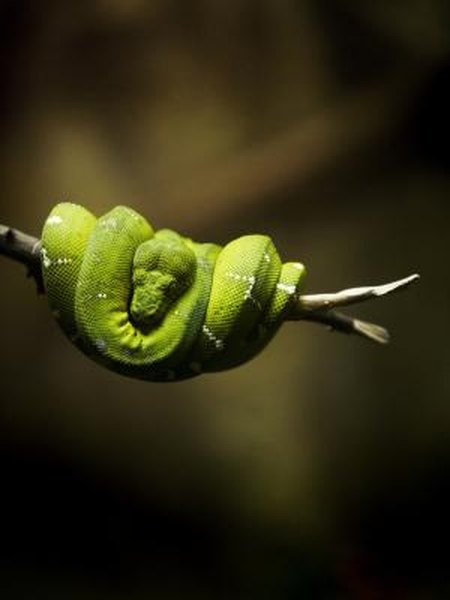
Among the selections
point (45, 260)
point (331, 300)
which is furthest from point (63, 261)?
point (331, 300)

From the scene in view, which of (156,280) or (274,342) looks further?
(274,342)

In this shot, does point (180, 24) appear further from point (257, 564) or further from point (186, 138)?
point (257, 564)

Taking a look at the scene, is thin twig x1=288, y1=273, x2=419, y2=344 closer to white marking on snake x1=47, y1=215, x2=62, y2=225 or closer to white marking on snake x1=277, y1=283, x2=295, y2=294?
white marking on snake x1=277, y1=283, x2=295, y2=294

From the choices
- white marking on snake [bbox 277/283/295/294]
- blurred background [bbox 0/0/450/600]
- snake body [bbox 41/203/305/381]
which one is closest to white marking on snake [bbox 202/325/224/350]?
snake body [bbox 41/203/305/381]

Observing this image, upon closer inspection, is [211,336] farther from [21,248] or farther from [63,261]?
[21,248]

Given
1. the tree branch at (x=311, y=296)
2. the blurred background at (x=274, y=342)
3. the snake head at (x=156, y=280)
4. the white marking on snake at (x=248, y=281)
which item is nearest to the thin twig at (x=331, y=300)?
the tree branch at (x=311, y=296)

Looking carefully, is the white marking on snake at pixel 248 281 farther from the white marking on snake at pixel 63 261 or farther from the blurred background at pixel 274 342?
the blurred background at pixel 274 342
